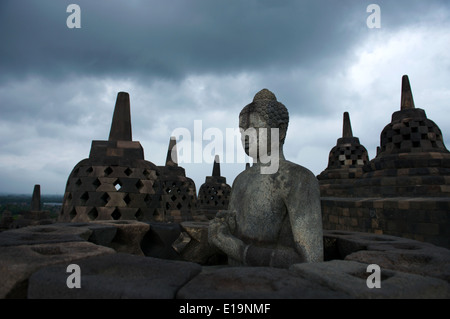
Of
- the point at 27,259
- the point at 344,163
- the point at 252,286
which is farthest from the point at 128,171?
the point at 344,163

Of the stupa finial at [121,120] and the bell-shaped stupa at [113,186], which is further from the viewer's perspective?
the stupa finial at [121,120]

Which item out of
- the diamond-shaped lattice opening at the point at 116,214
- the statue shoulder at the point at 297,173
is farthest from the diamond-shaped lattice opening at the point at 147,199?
the statue shoulder at the point at 297,173

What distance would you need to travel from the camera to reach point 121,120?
19.3 ft

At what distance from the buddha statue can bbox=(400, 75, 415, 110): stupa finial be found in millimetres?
8895

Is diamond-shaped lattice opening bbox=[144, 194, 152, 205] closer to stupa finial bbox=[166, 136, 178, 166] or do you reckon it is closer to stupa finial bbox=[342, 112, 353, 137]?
stupa finial bbox=[166, 136, 178, 166]

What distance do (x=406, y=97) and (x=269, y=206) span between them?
9499 millimetres

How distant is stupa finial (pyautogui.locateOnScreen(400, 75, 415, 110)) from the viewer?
950cm

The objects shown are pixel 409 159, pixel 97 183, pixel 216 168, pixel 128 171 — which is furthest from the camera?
pixel 216 168

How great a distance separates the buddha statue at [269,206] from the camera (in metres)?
2.09

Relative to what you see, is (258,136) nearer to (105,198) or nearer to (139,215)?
(139,215)

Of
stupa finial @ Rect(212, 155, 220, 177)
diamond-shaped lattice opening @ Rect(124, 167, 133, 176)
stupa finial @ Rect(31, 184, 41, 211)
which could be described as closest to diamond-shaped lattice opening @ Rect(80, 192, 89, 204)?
diamond-shaped lattice opening @ Rect(124, 167, 133, 176)

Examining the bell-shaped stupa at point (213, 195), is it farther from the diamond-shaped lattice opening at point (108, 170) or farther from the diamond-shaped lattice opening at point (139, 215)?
the diamond-shaped lattice opening at point (108, 170)

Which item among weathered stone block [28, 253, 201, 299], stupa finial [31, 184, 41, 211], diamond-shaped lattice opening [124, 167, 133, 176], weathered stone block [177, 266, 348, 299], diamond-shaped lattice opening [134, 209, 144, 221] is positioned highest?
diamond-shaped lattice opening [124, 167, 133, 176]
